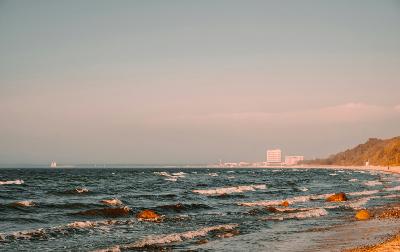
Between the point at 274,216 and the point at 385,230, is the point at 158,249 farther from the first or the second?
the point at 274,216

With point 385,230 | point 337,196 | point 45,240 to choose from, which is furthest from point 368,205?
point 45,240

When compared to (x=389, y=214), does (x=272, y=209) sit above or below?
below

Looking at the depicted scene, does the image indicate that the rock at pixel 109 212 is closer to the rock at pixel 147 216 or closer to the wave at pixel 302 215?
the rock at pixel 147 216

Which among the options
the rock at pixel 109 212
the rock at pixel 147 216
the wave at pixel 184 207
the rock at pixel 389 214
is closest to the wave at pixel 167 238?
the rock at pixel 147 216

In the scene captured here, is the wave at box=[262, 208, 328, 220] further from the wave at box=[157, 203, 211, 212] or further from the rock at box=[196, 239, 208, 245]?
the rock at box=[196, 239, 208, 245]

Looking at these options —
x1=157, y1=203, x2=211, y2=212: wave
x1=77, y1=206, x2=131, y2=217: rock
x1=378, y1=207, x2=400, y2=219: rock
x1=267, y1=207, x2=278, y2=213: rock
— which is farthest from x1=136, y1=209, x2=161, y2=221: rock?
x1=378, y1=207, x2=400, y2=219: rock

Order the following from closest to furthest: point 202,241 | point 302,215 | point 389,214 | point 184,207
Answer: point 202,241 < point 389,214 < point 302,215 < point 184,207

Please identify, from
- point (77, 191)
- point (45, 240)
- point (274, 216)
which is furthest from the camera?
point (77, 191)

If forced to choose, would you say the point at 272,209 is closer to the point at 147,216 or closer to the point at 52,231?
the point at 147,216

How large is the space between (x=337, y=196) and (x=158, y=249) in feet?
89.7

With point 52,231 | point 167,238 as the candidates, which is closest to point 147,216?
point 52,231

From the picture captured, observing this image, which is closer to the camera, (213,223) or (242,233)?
(242,233)

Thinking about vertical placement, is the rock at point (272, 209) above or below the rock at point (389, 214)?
below

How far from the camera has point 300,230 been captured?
23.8 meters
